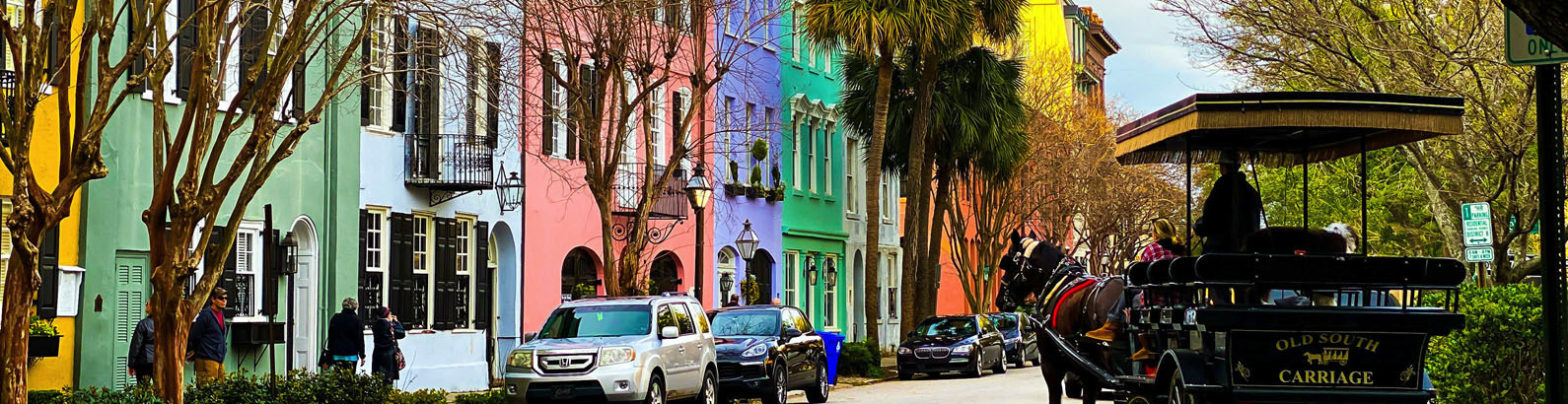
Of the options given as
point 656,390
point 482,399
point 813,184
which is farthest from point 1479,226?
point 813,184

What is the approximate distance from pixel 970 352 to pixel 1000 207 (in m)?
11.8

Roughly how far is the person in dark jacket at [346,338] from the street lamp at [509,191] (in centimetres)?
630

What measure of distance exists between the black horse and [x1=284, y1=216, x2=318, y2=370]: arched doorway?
36.6 ft

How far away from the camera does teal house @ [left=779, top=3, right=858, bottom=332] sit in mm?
44719

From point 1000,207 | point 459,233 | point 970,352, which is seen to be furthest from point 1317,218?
point 459,233

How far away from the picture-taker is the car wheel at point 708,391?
22.5 metres

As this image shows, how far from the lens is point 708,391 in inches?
896

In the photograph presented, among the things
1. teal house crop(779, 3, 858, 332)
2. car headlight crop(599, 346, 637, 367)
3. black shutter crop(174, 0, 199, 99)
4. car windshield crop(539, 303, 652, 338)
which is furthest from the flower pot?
teal house crop(779, 3, 858, 332)

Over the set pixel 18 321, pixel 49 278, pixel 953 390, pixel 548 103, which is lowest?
pixel 953 390

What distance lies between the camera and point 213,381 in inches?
693

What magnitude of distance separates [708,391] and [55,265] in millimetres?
7695

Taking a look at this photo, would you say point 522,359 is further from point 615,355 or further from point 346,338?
point 346,338

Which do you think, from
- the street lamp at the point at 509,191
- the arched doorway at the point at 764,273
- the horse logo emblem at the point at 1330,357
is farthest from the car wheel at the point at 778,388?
the arched doorway at the point at 764,273

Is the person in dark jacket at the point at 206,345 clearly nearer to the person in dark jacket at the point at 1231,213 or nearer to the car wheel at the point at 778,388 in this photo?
the car wheel at the point at 778,388
